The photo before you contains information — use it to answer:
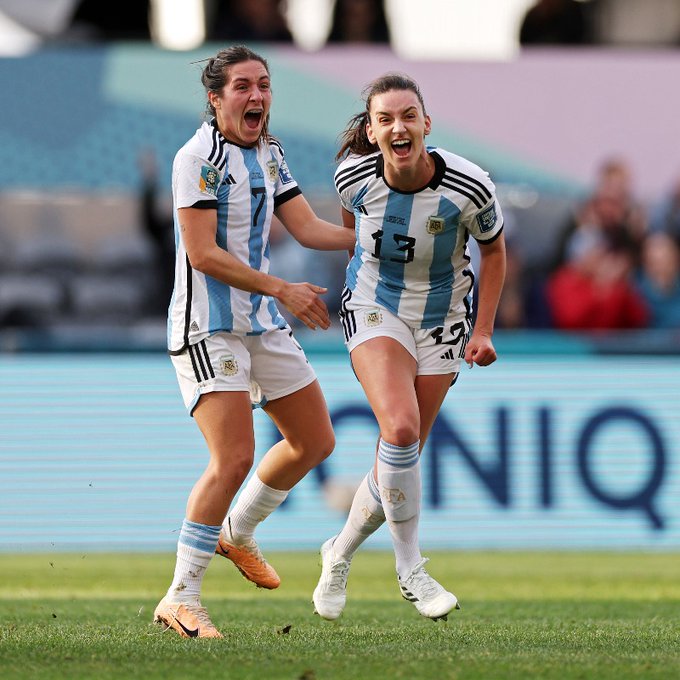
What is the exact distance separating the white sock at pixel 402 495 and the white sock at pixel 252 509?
583 millimetres

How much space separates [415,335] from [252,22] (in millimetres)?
→ 8568

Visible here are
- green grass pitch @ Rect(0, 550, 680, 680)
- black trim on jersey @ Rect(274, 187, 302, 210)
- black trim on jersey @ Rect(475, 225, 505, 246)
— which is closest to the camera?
green grass pitch @ Rect(0, 550, 680, 680)

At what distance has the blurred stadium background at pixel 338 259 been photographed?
10.9 metres

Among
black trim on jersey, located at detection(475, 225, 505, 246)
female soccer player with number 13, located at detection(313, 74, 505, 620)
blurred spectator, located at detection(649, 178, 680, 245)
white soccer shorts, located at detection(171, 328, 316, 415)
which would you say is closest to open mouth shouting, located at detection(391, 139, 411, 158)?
female soccer player with number 13, located at detection(313, 74, 505, 620)

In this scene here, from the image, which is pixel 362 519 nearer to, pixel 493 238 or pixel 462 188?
pixel 493 238

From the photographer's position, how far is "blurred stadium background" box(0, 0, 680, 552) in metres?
10.9

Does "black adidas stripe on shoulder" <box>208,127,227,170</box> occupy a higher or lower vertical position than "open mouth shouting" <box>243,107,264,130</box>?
lower

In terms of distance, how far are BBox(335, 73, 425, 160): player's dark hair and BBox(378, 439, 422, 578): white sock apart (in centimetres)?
124

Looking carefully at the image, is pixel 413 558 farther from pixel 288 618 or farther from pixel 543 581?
pixel 543 581

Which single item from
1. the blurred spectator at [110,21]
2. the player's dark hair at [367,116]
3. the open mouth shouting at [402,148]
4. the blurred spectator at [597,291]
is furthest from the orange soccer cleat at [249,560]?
the blurred spectator at [110,21]

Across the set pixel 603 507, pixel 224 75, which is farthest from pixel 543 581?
pixel 224 75

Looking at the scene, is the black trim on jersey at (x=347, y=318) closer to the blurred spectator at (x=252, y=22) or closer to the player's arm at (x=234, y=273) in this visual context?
the player's arm at (x=234, y=273)

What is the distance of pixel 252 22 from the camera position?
47.0 feet

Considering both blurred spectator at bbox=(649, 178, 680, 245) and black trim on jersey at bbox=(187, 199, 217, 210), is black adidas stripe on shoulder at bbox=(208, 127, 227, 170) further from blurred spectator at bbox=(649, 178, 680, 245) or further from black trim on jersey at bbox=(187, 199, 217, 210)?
blurred spectator at bbox=(649, 178, 680, 245)
